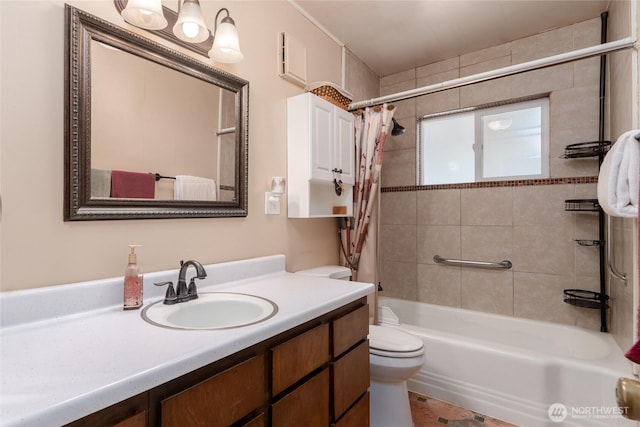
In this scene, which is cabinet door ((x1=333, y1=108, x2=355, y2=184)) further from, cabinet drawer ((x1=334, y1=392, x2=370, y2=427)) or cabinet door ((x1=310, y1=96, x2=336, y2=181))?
cabinet drawer ((x1=334, y1=392, x2=370, y2=427))

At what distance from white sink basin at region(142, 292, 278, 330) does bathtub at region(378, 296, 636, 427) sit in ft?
4.57

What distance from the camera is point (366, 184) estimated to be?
7.23ft

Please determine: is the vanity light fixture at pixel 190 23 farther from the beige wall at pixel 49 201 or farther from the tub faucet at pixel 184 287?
the tub faucet at pixel 184 287

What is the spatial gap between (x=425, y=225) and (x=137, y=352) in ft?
8.10

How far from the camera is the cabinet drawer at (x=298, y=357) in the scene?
961mm

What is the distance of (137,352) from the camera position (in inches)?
29.6

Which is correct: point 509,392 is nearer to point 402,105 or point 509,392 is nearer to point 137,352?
point 137,352

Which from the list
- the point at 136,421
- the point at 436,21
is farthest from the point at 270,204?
the point at 436,21

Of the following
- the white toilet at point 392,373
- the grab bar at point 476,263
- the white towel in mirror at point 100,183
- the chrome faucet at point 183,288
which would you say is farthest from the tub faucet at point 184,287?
the grab bar at point 476,263

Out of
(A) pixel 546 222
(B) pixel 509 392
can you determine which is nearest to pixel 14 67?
(B) pixel 509 392

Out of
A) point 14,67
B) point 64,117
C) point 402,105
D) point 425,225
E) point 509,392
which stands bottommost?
point 509,392

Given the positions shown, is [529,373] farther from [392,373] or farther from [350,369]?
[350,369]

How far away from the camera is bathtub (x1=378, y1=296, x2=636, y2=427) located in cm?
165

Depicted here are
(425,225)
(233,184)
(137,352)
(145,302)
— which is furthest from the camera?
(425,225)
